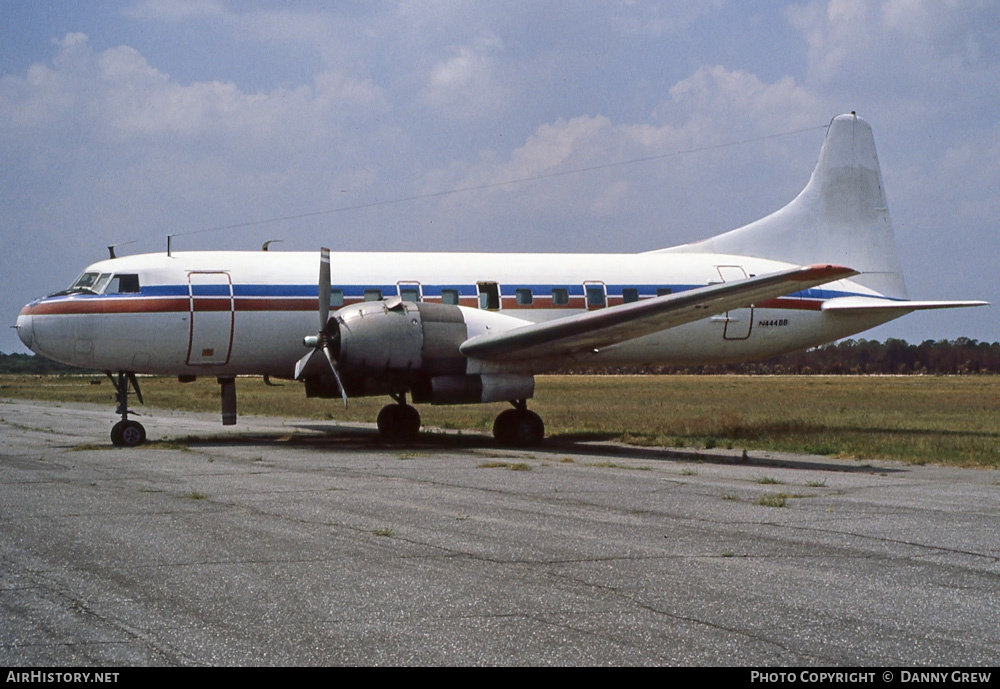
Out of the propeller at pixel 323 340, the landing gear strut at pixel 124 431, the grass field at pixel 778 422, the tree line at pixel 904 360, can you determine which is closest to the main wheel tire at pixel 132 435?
the landing gear strut at pixel 124 431

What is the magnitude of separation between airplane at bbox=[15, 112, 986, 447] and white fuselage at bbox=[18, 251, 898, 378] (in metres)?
0.03

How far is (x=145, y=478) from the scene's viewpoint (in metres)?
14.3

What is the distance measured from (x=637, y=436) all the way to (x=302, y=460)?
9.59 metres

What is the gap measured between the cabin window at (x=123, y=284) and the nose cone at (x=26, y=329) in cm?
164

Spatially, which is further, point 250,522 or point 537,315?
point 537,315

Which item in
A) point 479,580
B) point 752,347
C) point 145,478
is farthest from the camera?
point 752,347

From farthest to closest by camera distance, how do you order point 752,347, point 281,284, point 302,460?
Answer: point 752,347 < point 281,284 < point 302,460

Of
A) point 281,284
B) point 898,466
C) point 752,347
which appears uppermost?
point 281,284

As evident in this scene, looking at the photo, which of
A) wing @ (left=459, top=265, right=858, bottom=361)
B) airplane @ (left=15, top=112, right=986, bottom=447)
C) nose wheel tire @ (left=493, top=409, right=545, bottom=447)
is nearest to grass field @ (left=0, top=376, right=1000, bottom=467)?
airplane @ (left=15, top=112, right=986, bottom=447)

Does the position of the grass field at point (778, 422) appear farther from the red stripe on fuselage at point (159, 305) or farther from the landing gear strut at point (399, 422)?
the red stripe on fuselage at point (159, 305)

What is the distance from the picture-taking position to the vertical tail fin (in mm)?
27016

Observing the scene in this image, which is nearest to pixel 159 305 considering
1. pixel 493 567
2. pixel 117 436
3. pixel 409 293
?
pixel 117 436

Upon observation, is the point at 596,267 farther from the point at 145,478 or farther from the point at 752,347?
the point at 145,478

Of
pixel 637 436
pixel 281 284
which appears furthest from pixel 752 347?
pixel 281 284
